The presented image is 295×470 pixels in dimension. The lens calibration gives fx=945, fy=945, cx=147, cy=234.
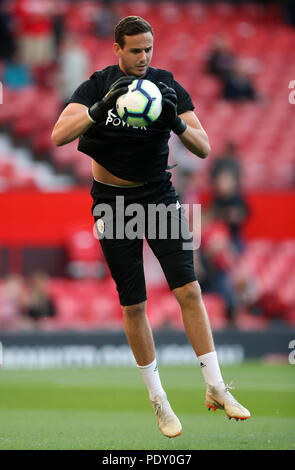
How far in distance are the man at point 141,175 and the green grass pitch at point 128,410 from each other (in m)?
0.42

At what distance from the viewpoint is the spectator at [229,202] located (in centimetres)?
1375

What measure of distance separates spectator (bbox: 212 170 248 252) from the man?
300 inches

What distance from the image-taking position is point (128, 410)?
27.0ft

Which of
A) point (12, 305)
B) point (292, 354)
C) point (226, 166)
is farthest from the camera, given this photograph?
point (226, 166)

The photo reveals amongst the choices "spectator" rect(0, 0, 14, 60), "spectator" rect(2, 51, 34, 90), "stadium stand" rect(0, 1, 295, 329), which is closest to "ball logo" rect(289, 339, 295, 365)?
"stadium stand" rect(0, 1, 295, 329)

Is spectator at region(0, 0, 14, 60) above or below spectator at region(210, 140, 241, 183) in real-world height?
above

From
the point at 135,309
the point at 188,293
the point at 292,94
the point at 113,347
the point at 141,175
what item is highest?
the point at 292,94

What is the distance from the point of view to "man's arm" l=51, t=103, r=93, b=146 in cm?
571

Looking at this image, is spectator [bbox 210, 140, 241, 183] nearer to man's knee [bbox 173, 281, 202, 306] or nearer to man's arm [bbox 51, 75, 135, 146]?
man's knee [bbox 173, 281, 202, 306]

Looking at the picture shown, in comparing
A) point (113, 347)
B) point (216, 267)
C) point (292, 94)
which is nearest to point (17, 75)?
point (292, 94)

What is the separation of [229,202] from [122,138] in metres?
8.08

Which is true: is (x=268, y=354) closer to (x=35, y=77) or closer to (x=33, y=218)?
(x=33, y=218)

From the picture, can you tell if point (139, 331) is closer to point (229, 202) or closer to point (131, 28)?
point (131, 28)

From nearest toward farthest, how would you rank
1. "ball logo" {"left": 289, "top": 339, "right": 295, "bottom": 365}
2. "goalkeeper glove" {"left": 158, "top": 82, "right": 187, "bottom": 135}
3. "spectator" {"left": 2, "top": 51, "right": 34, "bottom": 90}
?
"goalkeeper glove" {"left": 158, "top": 82, "right": 187, "bottom": 135} < "ball logo" {"left": 289, "top": 339, "right": 295, "bottom": 365} < "spectator" {"left": 2, "top": 51, "right": 34, "bottom": 90}
